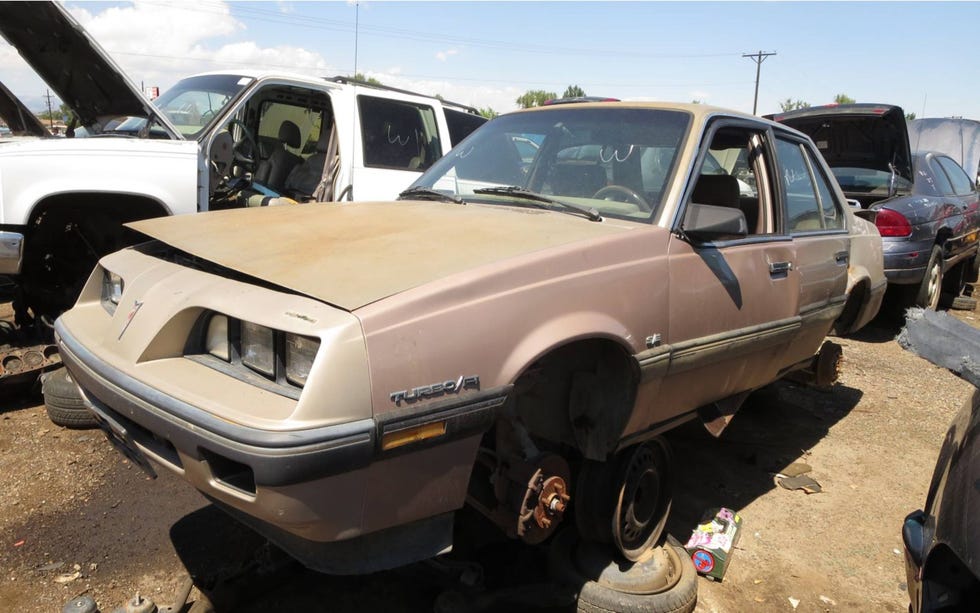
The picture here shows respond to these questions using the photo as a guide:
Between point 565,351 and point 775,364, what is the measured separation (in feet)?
4.83

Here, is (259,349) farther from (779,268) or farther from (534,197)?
(779,268)

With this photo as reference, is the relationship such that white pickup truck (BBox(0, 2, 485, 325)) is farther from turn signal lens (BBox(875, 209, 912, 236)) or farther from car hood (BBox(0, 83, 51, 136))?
turn signal lens (BBox(875, 209, 912, 236))

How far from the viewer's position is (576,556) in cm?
288

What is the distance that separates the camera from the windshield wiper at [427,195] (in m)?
3.26

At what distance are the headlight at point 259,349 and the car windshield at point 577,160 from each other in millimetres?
1403

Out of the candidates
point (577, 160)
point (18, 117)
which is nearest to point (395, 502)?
point (577, 160)

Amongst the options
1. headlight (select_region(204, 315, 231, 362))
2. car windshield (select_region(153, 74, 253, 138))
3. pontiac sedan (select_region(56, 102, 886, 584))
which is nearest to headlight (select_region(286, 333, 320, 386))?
pontiac sedan (select_region(56, 102, 886, 584))

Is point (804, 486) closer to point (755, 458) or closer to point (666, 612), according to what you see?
point (755, 458)

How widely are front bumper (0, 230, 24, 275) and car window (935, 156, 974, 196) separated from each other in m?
8.80

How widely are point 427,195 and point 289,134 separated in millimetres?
3738

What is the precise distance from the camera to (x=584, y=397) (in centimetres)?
265

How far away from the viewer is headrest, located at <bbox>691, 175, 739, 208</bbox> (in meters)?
3.48

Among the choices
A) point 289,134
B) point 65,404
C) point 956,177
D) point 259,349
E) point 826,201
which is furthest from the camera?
point 956,177

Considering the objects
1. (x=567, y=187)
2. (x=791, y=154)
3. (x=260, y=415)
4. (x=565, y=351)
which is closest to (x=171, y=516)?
(x=260, y=415)
